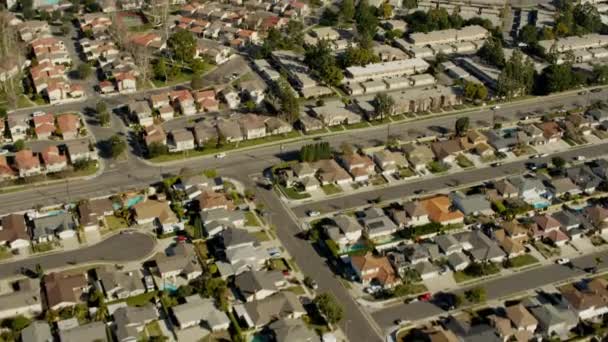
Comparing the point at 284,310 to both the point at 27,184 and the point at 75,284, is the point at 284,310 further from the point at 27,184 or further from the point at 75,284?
the point at 27,184

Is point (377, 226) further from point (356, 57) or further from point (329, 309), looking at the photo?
point (356, 57)

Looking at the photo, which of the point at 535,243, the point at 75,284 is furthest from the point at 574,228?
the point at 75,284

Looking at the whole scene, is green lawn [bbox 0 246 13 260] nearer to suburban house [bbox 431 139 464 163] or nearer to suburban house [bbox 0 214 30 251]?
suburban house [bbox 0 214 30 251]

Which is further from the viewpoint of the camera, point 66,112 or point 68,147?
point 66,112

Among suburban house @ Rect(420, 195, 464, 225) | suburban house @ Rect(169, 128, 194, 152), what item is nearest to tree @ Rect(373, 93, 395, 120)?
suburban house @ Rect(420, 195, 464, 225)

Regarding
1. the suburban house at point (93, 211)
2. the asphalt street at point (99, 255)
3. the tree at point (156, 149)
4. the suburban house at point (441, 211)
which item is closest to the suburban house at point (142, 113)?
the tree at point (156, 149)

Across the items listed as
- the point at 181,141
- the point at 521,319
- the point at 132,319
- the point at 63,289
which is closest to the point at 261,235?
the point at 132,319
